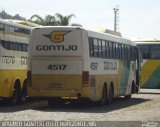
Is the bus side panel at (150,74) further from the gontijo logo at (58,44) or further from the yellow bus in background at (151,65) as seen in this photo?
the gontijo logo at (58,44)

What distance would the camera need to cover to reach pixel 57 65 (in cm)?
2344

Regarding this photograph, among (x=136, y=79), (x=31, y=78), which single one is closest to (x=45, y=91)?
(x=31, y=78)

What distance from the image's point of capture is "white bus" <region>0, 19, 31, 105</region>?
2394 centimetres

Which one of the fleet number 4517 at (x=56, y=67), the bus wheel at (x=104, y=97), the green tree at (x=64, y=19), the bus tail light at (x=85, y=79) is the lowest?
the bus wheel at (x=104, y=97)

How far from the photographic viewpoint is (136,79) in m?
34.3

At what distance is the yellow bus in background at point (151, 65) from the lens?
3901 centimetres

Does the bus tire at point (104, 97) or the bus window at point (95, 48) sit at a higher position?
the bus window at point (95, 48)

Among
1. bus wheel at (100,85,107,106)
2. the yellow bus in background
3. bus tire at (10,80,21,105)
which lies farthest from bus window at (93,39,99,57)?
the yellow bus in background

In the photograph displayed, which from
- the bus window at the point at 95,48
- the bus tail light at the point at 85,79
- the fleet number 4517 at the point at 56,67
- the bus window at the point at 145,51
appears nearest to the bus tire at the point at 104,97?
the bus window at the point at 95,48

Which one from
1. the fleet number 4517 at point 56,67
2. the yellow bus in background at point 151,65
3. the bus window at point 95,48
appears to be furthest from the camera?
the yellow bus in background at point 151,65

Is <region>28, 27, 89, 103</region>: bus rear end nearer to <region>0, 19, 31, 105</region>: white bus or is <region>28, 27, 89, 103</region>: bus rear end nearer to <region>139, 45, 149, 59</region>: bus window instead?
<region>0, 19, 31, 105</region>: white bus

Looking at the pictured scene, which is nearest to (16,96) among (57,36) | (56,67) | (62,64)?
(56,67)

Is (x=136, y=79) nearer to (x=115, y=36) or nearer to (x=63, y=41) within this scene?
(x=115, y=36)

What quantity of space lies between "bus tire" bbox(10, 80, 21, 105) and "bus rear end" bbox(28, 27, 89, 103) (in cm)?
216
